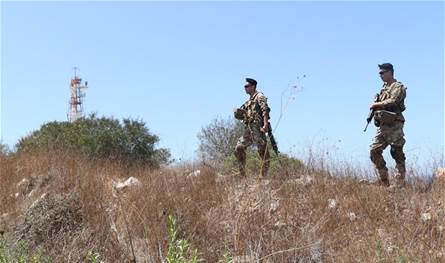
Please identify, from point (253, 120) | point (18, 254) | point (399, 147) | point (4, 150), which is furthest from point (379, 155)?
point (4, 150)

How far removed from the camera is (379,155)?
21.2ft

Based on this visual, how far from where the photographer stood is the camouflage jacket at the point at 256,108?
6.99m

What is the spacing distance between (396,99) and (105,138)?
679 centimetres

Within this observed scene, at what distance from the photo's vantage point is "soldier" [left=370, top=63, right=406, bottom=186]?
6.30 metres

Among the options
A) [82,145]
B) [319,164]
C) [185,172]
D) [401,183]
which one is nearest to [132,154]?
[82,145]

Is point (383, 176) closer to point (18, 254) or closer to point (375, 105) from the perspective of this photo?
point (375, 105)

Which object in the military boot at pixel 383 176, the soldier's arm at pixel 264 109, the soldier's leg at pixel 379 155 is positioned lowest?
the military boot at pixel 383 176

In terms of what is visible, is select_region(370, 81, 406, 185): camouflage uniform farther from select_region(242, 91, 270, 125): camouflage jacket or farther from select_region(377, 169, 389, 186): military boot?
select_region(242, 91, 270, 125): camouflage jacket

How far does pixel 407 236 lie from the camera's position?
404 cm

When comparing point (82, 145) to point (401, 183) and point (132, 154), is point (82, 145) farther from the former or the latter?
point (401, 183)

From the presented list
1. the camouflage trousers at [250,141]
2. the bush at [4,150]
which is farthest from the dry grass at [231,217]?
the bush at [4,150]

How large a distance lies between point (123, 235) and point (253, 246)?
1.00 m

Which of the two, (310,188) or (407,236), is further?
(310,188)

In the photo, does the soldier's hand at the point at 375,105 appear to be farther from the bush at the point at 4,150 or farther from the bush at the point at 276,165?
the bush at the point at 4,150
